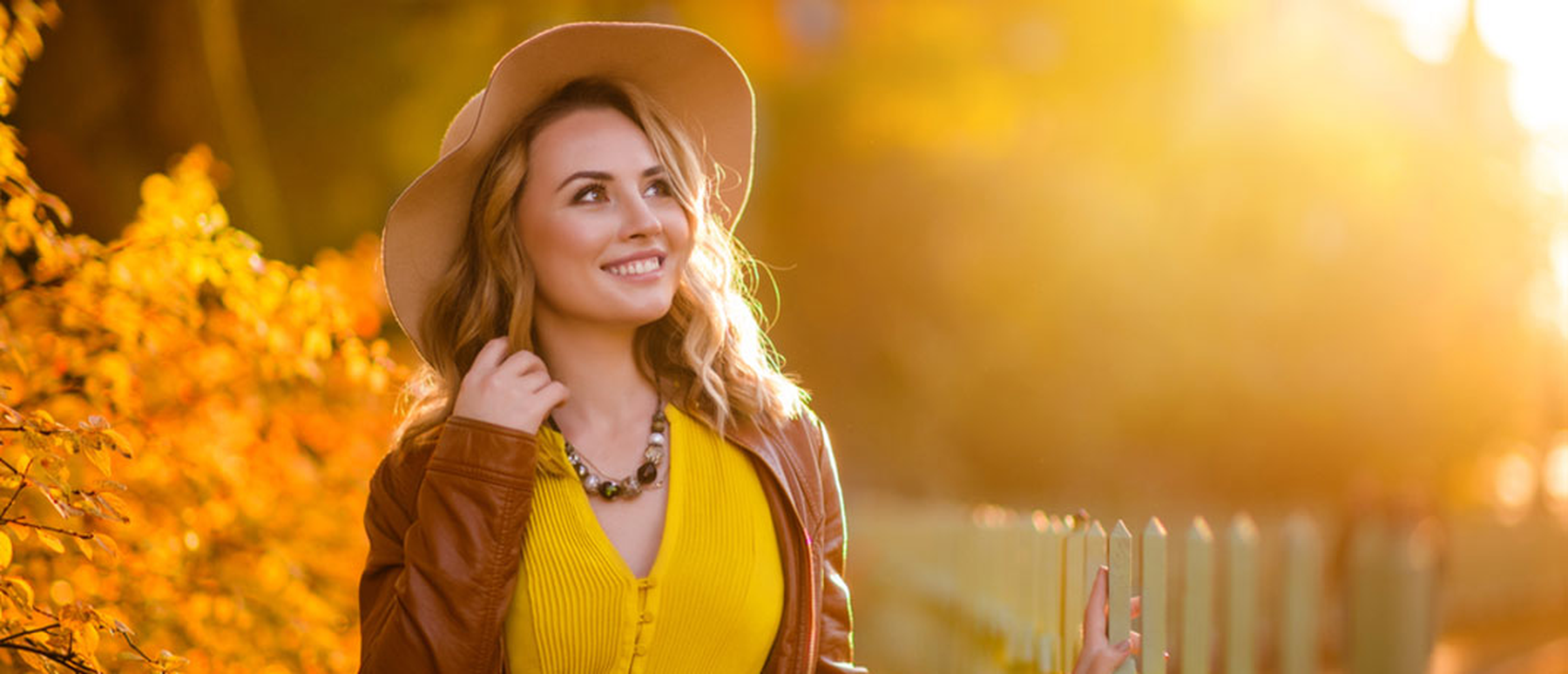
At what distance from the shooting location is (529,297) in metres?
2.82

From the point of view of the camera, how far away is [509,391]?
2588 mm

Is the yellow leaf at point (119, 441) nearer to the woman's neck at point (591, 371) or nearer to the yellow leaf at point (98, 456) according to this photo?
the yellow leaf at point (98, 456)

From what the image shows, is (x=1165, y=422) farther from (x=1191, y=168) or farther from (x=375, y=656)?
(x=375, y=656)

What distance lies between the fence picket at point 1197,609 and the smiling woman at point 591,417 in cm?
84

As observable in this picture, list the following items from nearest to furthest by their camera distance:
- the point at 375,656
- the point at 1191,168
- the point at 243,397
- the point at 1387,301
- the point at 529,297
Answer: the point at 375,656
the point at 529,297
the point at 243,397
the point at 1191,168
the point at 1387,301

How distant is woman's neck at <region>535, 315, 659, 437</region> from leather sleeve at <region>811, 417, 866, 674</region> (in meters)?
0.38

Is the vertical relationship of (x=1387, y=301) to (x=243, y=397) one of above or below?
above

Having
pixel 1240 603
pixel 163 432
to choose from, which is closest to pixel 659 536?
pixel 163 432

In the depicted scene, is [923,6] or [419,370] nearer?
[419,370]

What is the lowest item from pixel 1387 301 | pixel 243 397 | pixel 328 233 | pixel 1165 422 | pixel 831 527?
pixel 831 527

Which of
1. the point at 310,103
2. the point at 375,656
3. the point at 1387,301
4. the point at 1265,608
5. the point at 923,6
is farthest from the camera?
the point at 1387,301

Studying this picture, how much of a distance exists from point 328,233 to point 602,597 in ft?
20.5

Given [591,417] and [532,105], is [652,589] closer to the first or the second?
[591,417]

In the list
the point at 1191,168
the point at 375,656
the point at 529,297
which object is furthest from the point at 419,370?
the point at 1191,168
